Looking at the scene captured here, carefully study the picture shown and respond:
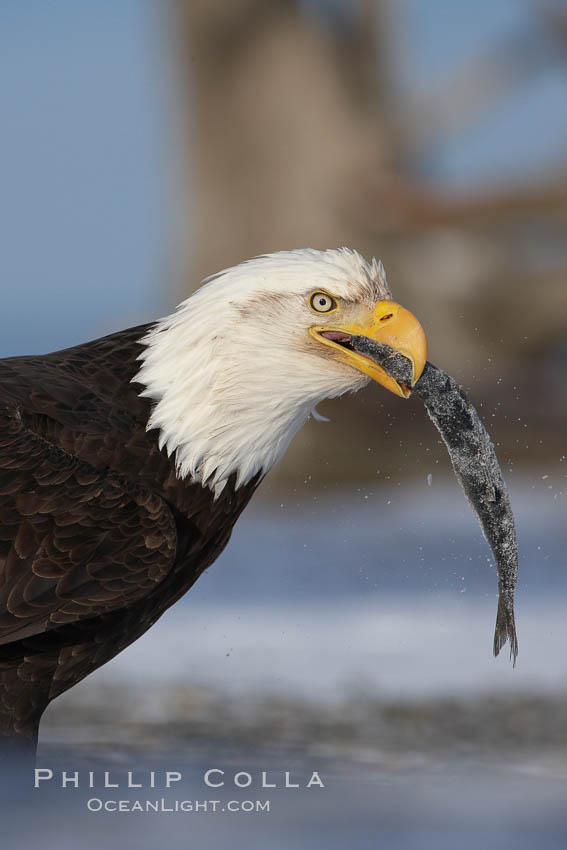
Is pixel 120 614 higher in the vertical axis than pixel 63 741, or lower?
higher

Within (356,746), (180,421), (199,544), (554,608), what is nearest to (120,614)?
(199,544)

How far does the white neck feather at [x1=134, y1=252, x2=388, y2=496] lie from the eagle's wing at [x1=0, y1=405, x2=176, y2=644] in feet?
0.80

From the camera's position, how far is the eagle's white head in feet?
11.3

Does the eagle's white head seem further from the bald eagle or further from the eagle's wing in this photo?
the eagle's wing

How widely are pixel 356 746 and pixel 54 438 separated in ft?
4.90

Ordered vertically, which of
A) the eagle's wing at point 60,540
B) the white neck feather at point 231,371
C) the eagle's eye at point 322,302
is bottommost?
the eagle's wing at point 60,540

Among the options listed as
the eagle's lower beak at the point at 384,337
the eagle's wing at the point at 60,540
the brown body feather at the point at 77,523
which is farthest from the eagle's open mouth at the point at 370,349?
the eagle's wing at the point at 60,540

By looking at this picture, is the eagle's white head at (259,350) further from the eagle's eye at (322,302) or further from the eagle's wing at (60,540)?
the eagle's wing at (60,540)

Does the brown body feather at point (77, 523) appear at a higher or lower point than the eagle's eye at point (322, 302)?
lower

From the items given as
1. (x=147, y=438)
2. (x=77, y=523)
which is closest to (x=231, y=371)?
(x=147, y=438)

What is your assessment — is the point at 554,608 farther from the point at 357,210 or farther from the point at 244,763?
the point at 357,210

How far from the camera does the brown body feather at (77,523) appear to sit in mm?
3309

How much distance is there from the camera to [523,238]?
10.1 metres

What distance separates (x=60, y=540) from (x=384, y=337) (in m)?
0.90
